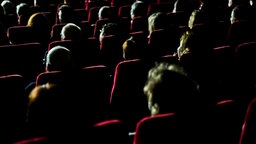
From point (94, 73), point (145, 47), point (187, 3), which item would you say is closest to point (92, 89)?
point (94, 73)

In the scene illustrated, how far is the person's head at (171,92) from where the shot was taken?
166cm

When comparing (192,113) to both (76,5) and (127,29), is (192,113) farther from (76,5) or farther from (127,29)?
(76,5)

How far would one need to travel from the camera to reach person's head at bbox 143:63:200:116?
166cm

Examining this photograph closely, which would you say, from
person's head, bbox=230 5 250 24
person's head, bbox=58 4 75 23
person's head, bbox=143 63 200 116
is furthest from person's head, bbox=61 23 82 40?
person's head, bbox=143 63 200 116

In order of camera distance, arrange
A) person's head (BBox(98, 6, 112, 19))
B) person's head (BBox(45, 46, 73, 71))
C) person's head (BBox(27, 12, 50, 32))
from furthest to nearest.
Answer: person's head (BBox(98, 6, 112, 19)) → person's head (BBox(27, 12, 50, 32)) → person's head (BBox(45, 46, 73, 71))

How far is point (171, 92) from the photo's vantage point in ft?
5.41

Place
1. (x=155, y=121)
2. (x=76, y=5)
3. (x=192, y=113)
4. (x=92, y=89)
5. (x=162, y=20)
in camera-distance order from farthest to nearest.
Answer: (x=76, y=5)
(x=162, y=20)
(x=92, y=89)
(x=192, y=113)
(x=155, y=121)

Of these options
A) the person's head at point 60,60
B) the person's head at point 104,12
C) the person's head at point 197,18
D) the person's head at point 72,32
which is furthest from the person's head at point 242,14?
the person's head at point 60,60

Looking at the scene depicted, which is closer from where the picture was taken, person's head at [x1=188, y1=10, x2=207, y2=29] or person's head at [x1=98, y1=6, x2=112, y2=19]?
person's head at [x1=188, y1=10, x2=207, y2=29]

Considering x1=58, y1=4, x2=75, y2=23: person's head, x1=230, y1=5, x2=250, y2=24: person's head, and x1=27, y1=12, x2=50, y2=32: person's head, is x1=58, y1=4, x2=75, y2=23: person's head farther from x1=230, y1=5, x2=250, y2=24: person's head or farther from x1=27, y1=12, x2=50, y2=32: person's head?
x1=230, y1=5, x2=250, y2=24: person's head

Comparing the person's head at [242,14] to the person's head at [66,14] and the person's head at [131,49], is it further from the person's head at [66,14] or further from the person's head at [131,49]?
the person's head at [66,14]

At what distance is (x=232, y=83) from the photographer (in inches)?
107

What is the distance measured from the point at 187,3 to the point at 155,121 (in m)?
3.78

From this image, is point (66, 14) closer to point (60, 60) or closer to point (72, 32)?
point (72, 32)
